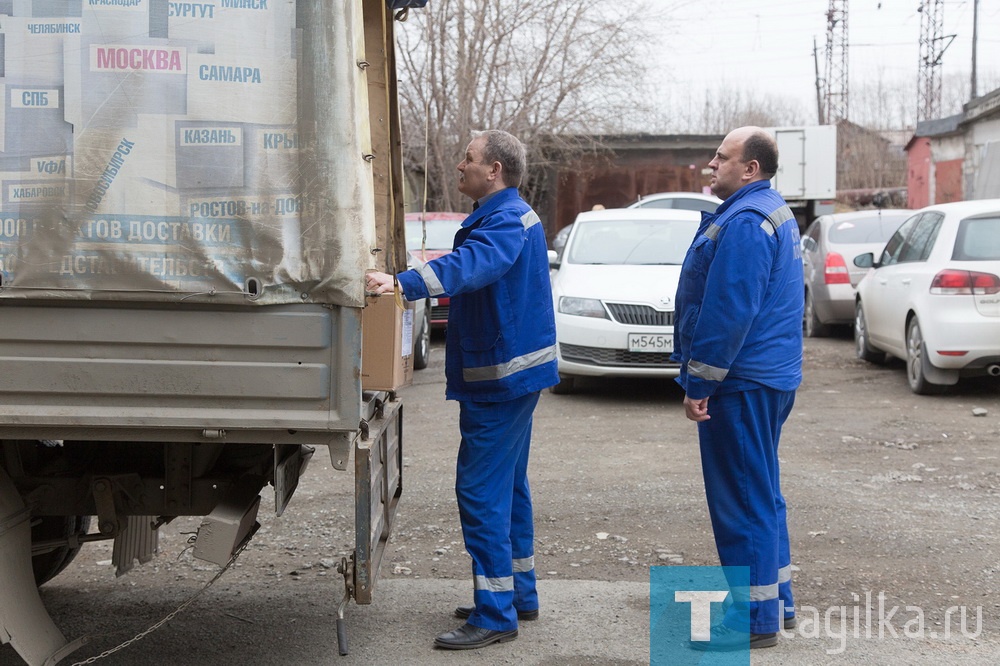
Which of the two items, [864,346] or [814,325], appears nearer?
[864,346]

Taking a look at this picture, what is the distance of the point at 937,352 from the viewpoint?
887 cm

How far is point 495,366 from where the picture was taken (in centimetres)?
402

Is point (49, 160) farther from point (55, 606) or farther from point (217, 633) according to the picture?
point (55, 606)

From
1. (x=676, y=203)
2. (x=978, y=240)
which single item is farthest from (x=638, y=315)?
(x=676, y=203)

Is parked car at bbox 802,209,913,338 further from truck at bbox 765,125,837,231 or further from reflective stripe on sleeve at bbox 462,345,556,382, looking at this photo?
truck at bbox 765,125,837,231

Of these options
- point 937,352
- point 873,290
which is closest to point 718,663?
point 937,352

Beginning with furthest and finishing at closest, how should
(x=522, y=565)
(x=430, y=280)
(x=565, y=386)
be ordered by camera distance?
(x=565, y=386) < (x=522, y=565) < (x=430, y=280)

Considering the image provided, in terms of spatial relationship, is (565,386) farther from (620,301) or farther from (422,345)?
(422,345)

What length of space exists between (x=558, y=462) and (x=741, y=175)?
336 cm

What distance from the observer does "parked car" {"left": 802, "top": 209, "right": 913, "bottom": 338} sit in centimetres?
1300
